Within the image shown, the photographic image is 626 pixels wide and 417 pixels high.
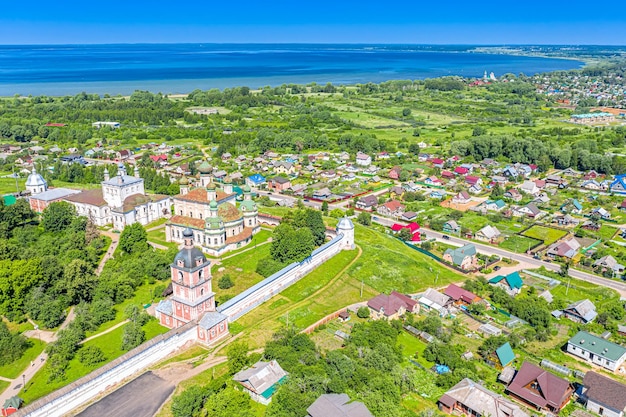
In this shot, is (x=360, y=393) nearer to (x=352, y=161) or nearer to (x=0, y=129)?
(x=352, y=161)

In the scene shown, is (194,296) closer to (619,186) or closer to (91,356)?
(91,356)

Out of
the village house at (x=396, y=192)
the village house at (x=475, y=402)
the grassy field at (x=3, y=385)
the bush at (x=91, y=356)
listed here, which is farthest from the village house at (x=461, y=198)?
the grassy field at (x=3, y=385)

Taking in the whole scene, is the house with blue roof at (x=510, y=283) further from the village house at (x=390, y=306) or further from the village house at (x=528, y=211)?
the village house at (x=528, y=211)

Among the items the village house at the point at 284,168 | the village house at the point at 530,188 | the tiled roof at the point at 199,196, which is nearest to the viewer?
the tiled roof at the point at 199,196

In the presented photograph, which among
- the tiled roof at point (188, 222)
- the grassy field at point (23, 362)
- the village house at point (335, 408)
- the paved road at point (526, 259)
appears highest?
the tiled roof at point (188, 222)

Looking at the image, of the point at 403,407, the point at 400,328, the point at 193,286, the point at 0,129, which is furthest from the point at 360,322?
the point at 0,129

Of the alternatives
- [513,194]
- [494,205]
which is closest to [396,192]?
[494,205]

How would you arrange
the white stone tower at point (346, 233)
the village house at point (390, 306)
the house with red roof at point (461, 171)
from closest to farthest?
the village house at point (390, 306), the white stone tower at point (346, 233), the house with red roof at point (461, 171)
